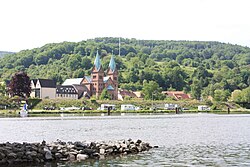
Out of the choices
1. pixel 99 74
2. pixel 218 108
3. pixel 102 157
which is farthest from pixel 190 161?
pixel 99 74

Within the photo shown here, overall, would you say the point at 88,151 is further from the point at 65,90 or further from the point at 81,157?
the point at 65,90

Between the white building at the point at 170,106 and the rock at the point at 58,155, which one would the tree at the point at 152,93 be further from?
the rock at the point at 58,155

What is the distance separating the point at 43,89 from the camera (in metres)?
162

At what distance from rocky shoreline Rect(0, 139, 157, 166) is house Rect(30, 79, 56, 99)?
130 meters

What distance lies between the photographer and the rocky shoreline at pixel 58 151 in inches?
1120

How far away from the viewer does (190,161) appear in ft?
92.0

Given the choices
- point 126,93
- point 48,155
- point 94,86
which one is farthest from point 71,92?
point 48,155

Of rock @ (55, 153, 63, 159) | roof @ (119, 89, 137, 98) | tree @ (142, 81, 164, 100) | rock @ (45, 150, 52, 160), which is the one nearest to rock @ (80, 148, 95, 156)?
rock @ (55, 153, 63, 159)

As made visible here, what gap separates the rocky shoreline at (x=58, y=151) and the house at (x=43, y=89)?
428 feet

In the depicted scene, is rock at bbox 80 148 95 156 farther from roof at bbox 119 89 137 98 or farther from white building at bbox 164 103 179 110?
roof at bbox 119 89 137 98

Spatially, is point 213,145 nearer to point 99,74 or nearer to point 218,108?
point 218,108

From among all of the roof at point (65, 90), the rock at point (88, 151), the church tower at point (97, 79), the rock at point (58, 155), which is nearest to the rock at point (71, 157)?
the rock at point (58, 155)

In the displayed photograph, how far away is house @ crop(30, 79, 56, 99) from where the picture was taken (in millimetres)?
161975

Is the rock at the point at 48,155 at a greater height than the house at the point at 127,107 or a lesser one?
greater
